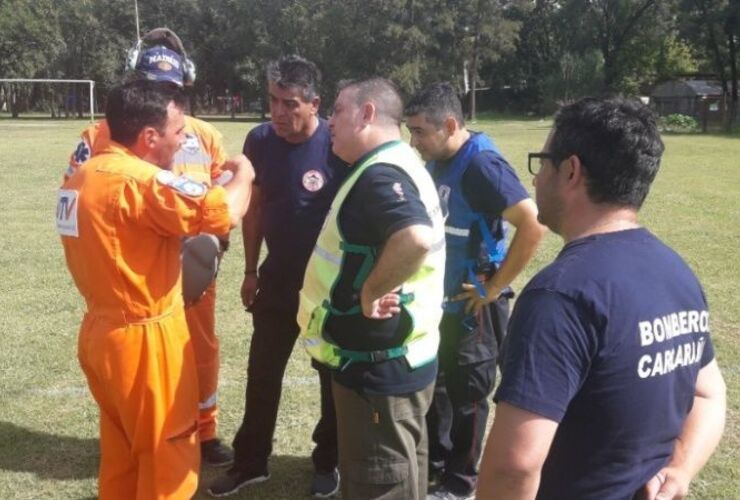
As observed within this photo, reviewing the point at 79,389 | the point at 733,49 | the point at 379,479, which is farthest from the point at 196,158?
the point at 733,49

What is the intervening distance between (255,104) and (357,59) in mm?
11804

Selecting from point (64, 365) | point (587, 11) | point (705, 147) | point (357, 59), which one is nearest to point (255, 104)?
point (357, 59)

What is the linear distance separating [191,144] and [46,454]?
6.93 ft

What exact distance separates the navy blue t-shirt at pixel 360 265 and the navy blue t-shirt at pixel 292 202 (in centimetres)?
111

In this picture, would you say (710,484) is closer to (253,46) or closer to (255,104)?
(253,46)

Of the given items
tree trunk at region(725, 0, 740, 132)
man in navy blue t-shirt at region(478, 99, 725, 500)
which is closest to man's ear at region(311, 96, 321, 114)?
man in navy blue t-shirt at region(478, 99, 725, 500)

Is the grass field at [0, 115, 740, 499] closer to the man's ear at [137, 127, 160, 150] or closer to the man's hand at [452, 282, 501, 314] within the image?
the man's hand at [452, 282, 501, 314]

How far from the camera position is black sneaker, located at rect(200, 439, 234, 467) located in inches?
180

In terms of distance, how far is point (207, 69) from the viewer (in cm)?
6581

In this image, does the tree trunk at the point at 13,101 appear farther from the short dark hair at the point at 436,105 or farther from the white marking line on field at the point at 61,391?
the short dark hair at the point at 436,105

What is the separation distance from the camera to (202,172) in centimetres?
413

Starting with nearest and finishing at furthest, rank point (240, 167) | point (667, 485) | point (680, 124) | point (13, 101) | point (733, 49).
A: point (667, 485) → point (240, 167) → point (680, 124) → point (733, 49) → point (13, 101)

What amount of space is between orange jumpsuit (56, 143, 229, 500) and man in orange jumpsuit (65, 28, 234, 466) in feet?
2.39

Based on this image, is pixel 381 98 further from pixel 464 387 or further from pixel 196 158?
pixel 464 387
